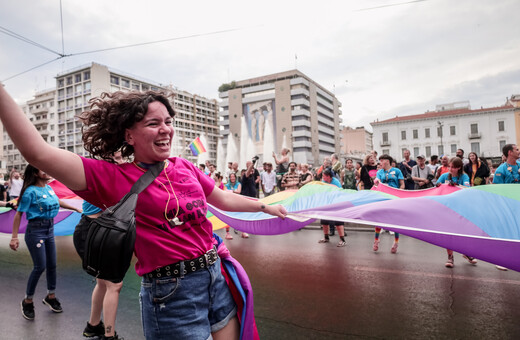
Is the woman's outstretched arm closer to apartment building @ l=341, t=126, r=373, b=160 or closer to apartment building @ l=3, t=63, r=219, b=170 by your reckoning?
apartment building @ l=3, t=63, r=219, b=170

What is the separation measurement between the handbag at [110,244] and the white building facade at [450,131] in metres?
67.1

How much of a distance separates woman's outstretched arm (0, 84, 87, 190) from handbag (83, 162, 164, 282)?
9.5 inches

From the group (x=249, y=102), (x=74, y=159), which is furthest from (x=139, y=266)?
(x=249, y=102)

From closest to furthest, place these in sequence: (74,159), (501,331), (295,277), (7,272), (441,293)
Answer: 1. (74,159)
2. (501,331)
3. (441,293)
4. (295,277)
5. (7,272)

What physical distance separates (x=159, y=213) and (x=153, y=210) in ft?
0.10

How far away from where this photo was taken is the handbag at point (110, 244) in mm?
1370

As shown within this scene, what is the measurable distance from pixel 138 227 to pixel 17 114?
68 cm

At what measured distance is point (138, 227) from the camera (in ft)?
5.41

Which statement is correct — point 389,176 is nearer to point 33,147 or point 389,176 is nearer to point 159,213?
point 159,213

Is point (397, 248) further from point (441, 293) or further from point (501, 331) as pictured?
point (501, 331)

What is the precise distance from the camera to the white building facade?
6331cm

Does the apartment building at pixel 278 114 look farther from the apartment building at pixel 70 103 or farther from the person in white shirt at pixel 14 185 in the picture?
the person in white shirt at pixel 14 185

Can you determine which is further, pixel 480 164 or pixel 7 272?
pixel 480 164

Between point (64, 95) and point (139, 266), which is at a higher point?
point (64, 95)
